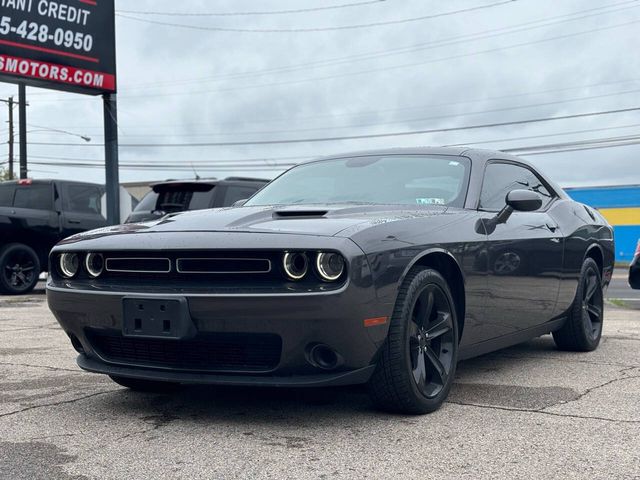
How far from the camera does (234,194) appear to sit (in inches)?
397

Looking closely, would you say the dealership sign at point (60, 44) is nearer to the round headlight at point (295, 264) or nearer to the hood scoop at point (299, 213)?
the hood scoop at point (299, 213)

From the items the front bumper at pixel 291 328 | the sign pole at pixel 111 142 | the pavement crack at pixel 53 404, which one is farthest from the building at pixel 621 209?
the front bumper at pixel 291 328

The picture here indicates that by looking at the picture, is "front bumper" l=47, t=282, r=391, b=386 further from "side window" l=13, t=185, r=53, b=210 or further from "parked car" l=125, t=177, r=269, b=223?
"side window" l=13, t=185, r=53, b=210

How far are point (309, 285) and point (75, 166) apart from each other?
54652 mm

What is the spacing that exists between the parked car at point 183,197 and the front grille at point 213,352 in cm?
596

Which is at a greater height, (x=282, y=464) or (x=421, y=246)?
(x=421, y=246)

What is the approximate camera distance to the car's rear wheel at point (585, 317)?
5875 mm

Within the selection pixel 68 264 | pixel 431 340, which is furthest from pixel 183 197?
pixel 431 340

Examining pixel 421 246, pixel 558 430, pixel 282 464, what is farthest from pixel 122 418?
pixel 558 430

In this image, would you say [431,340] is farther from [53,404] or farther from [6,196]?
[6,196]

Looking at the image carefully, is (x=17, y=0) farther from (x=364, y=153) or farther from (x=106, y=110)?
(x=364, y=153)

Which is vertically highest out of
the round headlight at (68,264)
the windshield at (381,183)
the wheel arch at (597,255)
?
the windshield at (381,183)

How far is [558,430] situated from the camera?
140 inches

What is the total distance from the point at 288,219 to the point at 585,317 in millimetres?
3087
